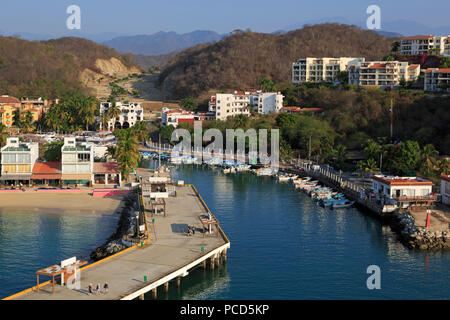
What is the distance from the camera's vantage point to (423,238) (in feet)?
124

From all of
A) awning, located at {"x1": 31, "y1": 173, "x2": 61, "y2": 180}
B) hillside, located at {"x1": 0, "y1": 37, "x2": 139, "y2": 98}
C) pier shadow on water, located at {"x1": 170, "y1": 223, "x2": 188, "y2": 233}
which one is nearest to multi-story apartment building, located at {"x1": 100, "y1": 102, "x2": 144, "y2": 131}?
hillside, located at {"x1": 0, "y1": 37, "x2": 139, "y2": 98}

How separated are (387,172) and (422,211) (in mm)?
13852

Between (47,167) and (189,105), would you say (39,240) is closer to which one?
(47,167)

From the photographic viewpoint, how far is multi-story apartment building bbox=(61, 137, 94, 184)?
53.4m

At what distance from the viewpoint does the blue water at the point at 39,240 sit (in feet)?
102

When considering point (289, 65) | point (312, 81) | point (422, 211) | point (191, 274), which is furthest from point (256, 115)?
point (191, 274)

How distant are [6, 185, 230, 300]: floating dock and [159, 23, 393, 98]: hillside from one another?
76.5 metres

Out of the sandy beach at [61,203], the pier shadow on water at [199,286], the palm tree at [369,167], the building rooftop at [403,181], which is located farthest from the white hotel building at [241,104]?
the pier shadow on water at [199,286]

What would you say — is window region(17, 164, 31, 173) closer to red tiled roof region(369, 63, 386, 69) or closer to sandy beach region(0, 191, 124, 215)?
sandy beach region(0, 191, 124, 215)

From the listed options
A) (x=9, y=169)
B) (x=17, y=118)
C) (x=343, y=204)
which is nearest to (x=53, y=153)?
(x=9, y=169)

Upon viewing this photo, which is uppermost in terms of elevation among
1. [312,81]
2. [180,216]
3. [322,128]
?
[312,81]

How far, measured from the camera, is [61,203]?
4847 cm

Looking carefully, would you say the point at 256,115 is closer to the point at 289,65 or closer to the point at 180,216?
the point at 289,65
